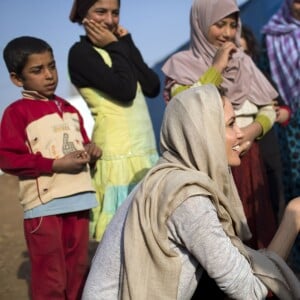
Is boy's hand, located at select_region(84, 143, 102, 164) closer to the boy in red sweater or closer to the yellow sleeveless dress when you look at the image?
the boy in red sweater

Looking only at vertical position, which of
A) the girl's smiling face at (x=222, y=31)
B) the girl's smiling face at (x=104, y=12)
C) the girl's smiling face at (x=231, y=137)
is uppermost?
the girl's smiling face at (x=104, y=12)

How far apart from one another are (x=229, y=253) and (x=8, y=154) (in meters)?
1.30

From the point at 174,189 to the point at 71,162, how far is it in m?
1.06

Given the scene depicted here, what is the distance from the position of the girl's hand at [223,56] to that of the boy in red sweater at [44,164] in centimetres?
81

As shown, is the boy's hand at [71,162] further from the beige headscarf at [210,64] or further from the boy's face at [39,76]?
the beige headscarf at [210,64]

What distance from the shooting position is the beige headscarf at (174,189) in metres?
1.92

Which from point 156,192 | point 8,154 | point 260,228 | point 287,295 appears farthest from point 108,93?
point 287,295

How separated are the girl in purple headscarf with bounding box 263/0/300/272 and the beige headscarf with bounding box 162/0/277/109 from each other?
10.6 inches

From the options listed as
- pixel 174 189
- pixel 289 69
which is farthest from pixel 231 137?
pixel 289 69

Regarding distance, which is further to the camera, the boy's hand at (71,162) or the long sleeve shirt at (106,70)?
the long sleeve shirt at (106,70)

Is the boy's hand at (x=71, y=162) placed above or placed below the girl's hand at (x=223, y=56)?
below

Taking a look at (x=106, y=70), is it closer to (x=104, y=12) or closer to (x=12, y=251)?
(x=104, y=12)

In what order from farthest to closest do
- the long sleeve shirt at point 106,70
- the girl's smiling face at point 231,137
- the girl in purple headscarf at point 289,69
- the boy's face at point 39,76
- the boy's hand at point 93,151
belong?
the girl in purple headscarf at point 289,69 < the long sleeve shirt at point 106,70 < the boy's hand at point 93,151 < the boy's face at point 39,76 < the girl's smiling face at point 231,137

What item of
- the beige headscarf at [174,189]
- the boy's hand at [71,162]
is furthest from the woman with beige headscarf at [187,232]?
the boy's hand at [71,162]
